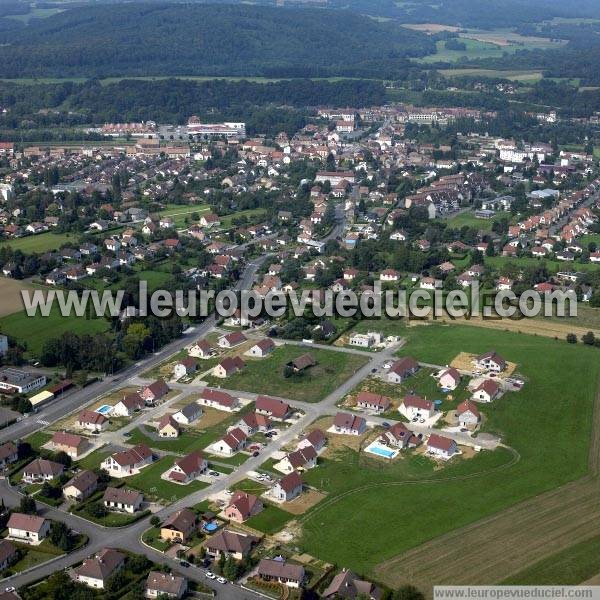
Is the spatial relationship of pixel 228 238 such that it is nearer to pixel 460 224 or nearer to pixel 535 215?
pixel 460 224

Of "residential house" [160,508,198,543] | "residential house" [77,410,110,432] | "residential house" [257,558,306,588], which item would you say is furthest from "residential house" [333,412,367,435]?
"residential house" [257,558,306,588]

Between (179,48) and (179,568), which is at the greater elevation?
(179,48)

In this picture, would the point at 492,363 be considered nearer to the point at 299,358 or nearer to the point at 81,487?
the point at 299,358

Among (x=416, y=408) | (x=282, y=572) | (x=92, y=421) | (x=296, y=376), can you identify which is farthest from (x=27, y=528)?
(x=416, y=408)

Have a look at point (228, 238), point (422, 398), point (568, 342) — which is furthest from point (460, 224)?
point (422, 398)

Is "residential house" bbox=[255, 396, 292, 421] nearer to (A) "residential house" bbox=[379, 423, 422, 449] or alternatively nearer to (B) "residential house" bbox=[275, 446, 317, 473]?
(B) "residential house" bbox=[275, 446, 317, 473]

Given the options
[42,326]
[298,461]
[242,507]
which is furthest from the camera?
[42,326]
